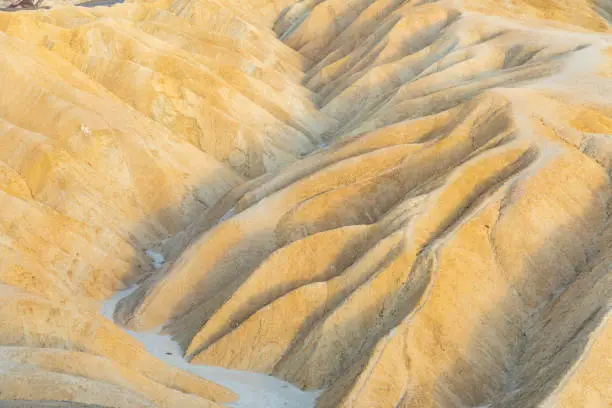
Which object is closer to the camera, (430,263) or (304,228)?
(430,263)

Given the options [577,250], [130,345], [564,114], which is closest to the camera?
[130,345]

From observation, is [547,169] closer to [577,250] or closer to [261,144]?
[577,250]

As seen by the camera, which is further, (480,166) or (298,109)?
(298,109)

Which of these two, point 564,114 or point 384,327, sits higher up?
point 564,114

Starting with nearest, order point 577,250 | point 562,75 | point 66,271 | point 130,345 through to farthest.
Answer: point 130,345, point 577,250, point 66,271, point 562,75

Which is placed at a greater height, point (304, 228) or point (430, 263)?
point (430, 263)

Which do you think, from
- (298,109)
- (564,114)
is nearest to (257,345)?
(564,114)

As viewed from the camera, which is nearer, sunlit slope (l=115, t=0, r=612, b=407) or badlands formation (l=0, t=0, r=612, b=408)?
badlands formation (l=0, t=0, r=612, b=408)

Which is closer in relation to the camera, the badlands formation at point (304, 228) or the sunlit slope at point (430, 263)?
the badlands formation at point (304, 228)
